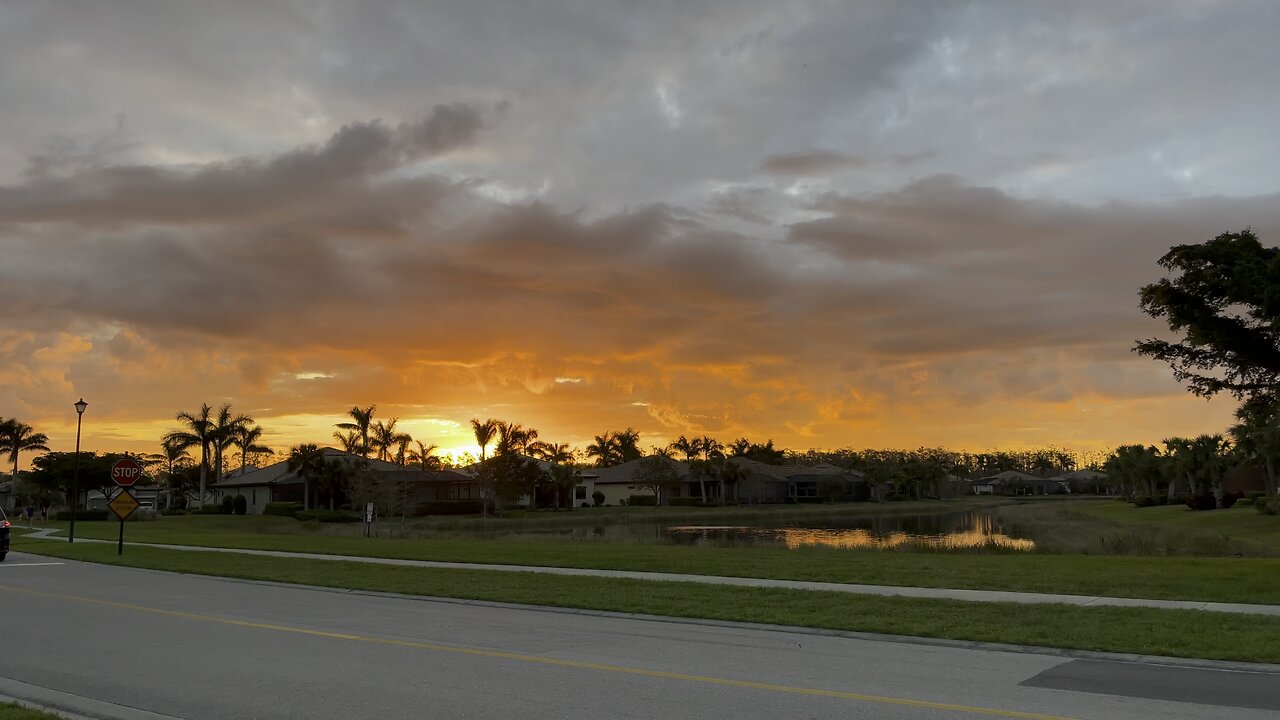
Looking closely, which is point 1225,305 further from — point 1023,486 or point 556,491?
point 1023,486

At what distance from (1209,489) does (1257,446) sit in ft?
85.6

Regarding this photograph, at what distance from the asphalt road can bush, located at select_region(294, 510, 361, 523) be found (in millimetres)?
54960

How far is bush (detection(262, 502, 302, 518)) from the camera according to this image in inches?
2916

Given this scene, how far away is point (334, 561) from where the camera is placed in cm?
2656

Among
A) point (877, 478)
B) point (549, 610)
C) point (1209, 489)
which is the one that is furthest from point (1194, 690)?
point (877, 478)

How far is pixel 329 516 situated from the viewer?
6881 centimetres

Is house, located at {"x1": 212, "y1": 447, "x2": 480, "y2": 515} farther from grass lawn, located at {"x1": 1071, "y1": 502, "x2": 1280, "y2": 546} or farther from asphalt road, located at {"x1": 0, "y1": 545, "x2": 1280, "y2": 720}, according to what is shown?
asphalt road, located at {"x1": 0, "y1": 545, "x2": 1280, "y2": 720}

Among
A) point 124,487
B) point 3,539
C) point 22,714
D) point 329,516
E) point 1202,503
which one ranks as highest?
point 124,487

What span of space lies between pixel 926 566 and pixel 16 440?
4276 inches

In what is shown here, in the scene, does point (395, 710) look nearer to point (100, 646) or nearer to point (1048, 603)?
point (100, 646)

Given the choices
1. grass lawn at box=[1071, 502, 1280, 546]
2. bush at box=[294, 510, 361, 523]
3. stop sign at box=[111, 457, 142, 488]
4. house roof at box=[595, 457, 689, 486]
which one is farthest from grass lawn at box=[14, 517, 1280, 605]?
house roof at box=[595, 457, 689, 486]

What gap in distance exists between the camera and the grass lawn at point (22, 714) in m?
8.06

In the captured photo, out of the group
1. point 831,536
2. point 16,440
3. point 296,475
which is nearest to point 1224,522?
point 831,536

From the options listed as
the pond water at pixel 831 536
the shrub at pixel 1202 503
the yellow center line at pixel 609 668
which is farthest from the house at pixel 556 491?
the yellow center line at pixel 609 668
